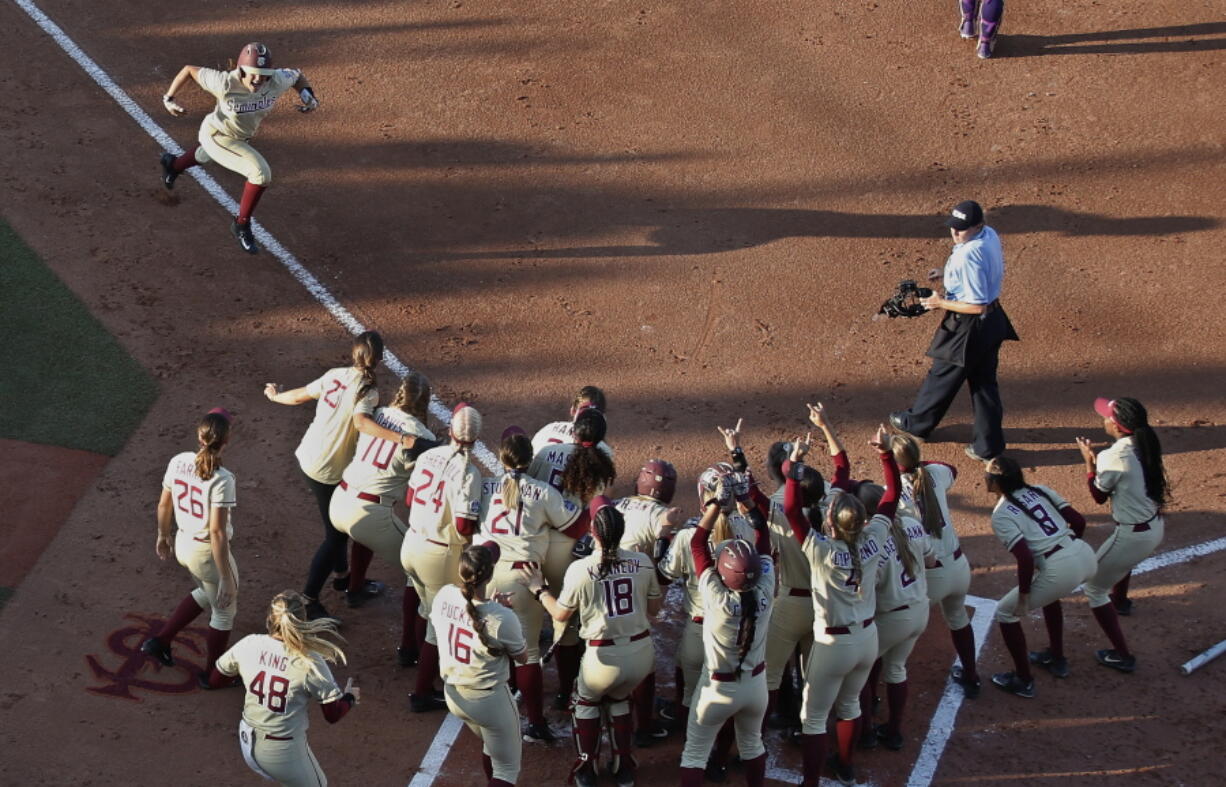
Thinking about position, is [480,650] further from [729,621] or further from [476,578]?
[729,621]

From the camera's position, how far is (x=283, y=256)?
39.7ft

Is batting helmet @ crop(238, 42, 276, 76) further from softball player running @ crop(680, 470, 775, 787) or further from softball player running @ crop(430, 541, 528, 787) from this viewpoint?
softball player running @ crop(680, 470, 775, 787)

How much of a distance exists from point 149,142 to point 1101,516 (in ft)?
29.4

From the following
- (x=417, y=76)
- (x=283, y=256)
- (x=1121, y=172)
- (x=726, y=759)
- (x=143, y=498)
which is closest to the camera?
(x=726, y=759)

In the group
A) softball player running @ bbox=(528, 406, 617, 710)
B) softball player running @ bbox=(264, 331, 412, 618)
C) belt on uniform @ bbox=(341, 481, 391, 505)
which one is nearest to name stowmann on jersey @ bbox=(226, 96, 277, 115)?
softball player running @ bbox=(264, 331, 412, 618)

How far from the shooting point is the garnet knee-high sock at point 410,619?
862cm

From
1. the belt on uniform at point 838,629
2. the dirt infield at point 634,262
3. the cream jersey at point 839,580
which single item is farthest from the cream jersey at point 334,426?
the belt on uniform at point 838,629

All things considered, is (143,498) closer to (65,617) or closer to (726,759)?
(65,617)

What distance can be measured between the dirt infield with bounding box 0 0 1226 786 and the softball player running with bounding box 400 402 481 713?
3.21 feet

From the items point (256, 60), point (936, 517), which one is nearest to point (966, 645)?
point (936, 517)

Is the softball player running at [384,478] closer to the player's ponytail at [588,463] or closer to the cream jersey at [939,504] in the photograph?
the player's ponytail at [588,463]

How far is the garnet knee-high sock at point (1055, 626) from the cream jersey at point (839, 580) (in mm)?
1610

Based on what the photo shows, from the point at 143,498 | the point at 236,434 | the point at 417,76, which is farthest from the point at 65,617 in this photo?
the point at 417,76

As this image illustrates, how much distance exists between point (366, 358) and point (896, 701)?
3.74 m
